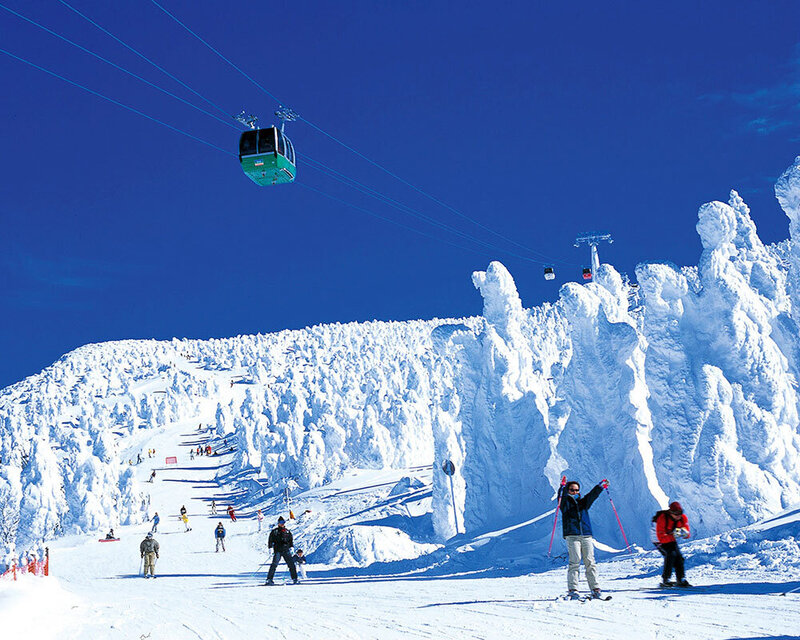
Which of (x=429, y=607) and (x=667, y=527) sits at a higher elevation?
(x=667, y=527)

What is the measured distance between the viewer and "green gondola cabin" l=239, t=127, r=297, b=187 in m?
21.3

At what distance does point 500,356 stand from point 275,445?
4671 cm

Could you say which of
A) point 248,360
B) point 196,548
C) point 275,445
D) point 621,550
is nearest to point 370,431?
point 275,445

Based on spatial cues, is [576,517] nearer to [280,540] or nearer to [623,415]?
[280,540]

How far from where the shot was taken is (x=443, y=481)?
34625 millimetres

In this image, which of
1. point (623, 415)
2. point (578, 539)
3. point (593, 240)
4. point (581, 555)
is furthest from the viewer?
point (593, 240)

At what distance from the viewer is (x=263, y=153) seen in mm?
21266

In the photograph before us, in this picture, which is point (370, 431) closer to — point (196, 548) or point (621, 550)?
point (196, 548)

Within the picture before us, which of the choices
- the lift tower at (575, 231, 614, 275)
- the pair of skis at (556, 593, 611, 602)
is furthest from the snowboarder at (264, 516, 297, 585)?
the lift tower at (575, 231, 614, 275)

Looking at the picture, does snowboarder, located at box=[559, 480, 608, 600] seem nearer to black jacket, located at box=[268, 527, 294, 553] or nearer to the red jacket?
the red jacket

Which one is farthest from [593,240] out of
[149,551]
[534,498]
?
[149,551]

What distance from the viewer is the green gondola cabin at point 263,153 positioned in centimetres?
2127

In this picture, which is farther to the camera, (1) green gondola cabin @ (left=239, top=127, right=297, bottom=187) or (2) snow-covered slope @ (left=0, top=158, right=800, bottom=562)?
(2) snow-covered slope @ (left=0, top=158, right=800, bottom=562)

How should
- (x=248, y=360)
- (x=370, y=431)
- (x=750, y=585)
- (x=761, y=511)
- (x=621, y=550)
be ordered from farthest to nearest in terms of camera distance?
(x=248, y=360), (x=370, y=431), (x=621, y=550), (x=761, y=511), (x=750, y=585)
